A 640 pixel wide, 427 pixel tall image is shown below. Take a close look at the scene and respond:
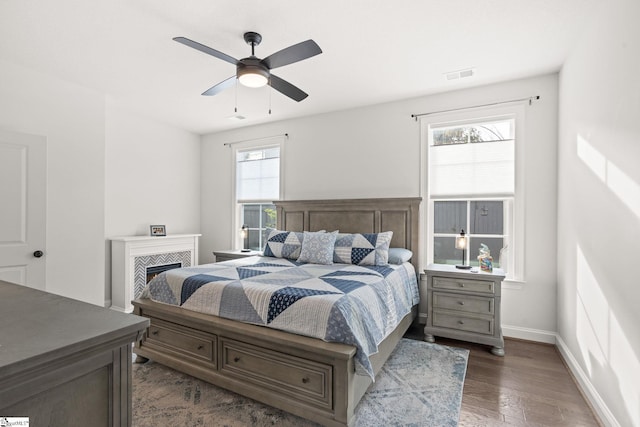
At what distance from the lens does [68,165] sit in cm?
353

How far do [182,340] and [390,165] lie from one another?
2927 mm

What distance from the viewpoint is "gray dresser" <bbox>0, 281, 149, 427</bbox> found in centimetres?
65

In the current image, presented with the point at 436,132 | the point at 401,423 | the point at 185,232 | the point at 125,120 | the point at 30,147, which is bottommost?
the point at 401,423

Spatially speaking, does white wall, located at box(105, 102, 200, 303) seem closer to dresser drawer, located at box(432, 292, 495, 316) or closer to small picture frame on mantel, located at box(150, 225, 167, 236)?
small picture frame on mantel, located at box(150, 225, 167, 236)

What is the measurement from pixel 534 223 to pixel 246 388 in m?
3.10

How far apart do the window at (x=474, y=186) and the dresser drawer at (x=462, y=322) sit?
70cm

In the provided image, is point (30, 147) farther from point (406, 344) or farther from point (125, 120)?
point (406, 344)

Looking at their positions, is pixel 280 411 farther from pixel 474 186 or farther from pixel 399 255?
pixel 474 186

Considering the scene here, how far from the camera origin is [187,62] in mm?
3020

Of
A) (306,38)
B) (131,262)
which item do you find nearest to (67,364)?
(306,38)

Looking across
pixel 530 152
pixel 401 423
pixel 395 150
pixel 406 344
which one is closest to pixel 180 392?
pixel 401 423

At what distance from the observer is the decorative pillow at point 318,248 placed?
11.3ft

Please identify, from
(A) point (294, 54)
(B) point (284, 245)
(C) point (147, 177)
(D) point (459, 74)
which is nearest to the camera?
(A) point (294, 54)

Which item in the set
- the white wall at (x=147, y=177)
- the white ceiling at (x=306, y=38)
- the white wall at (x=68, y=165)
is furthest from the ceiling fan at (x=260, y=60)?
the white wall at (x=147, y=177)
